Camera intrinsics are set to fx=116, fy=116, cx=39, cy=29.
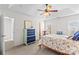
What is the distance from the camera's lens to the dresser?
2094 millimetres

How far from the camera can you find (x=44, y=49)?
207 cm

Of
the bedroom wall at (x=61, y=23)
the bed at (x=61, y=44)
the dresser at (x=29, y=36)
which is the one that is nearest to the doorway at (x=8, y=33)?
the dresser at (x=29, y=36)

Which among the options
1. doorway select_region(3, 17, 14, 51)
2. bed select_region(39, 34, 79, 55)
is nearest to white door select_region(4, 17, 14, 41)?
doorway select_region(3, 17, 14, 51)

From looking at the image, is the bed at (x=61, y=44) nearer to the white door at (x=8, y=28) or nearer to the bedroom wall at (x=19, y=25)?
the bedroom wall at (x=19, y=25)

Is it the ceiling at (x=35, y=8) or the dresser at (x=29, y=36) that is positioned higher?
the ceiling at (x=35, y=8)

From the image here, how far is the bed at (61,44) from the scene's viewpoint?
6.40 ft

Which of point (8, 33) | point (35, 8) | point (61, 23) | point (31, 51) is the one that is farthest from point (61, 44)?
point (8, 33)

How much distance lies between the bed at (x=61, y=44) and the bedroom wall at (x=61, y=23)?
4.5 inches

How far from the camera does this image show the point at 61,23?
205cm

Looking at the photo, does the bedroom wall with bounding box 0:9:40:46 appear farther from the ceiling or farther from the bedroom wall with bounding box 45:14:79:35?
the bedroom wall with bounding box 45:14:79:35

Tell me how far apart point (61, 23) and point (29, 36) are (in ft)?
2.05

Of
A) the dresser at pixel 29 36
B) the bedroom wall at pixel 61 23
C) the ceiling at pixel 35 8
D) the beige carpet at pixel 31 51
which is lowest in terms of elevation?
the beige carpet at pixel 31 51
